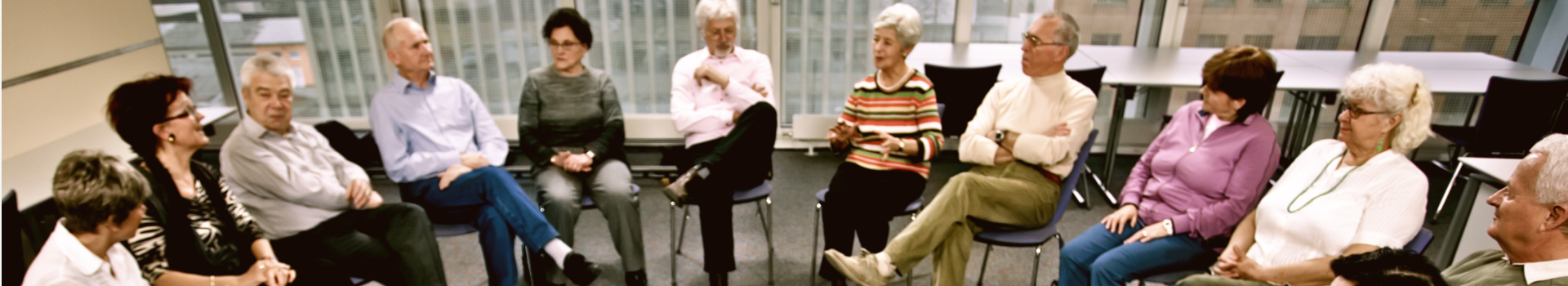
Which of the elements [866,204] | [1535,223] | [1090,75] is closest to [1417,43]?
[1090,75]

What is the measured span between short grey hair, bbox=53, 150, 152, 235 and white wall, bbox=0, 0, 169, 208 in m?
0.51

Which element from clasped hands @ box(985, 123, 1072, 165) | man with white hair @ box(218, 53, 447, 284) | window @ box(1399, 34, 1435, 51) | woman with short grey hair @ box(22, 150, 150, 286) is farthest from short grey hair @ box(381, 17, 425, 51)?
window @ box(1399, 34, 1435, 51)

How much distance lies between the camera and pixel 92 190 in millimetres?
→ 1473

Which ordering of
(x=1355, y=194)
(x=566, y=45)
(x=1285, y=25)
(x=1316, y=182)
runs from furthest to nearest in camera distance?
(x=1285, y=25), (x=566, y=45), (x=1316, y=182), (x=1355, y=194)

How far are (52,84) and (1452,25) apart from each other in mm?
6539

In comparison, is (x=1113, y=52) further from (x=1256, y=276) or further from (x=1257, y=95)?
(x=1256, y=276)

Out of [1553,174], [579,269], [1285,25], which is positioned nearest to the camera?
[1553,174]

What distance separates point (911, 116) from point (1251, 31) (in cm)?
295

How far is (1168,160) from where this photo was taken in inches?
85.5

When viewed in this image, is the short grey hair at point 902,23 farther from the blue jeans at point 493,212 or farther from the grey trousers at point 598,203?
the blue jeans at point 493,212

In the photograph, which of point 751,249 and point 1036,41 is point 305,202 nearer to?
point 751,249

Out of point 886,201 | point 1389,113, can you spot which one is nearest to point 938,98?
point 886,201

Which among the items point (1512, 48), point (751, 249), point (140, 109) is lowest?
point (751, 249)

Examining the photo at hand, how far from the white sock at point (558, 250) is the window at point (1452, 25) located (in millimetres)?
4640
